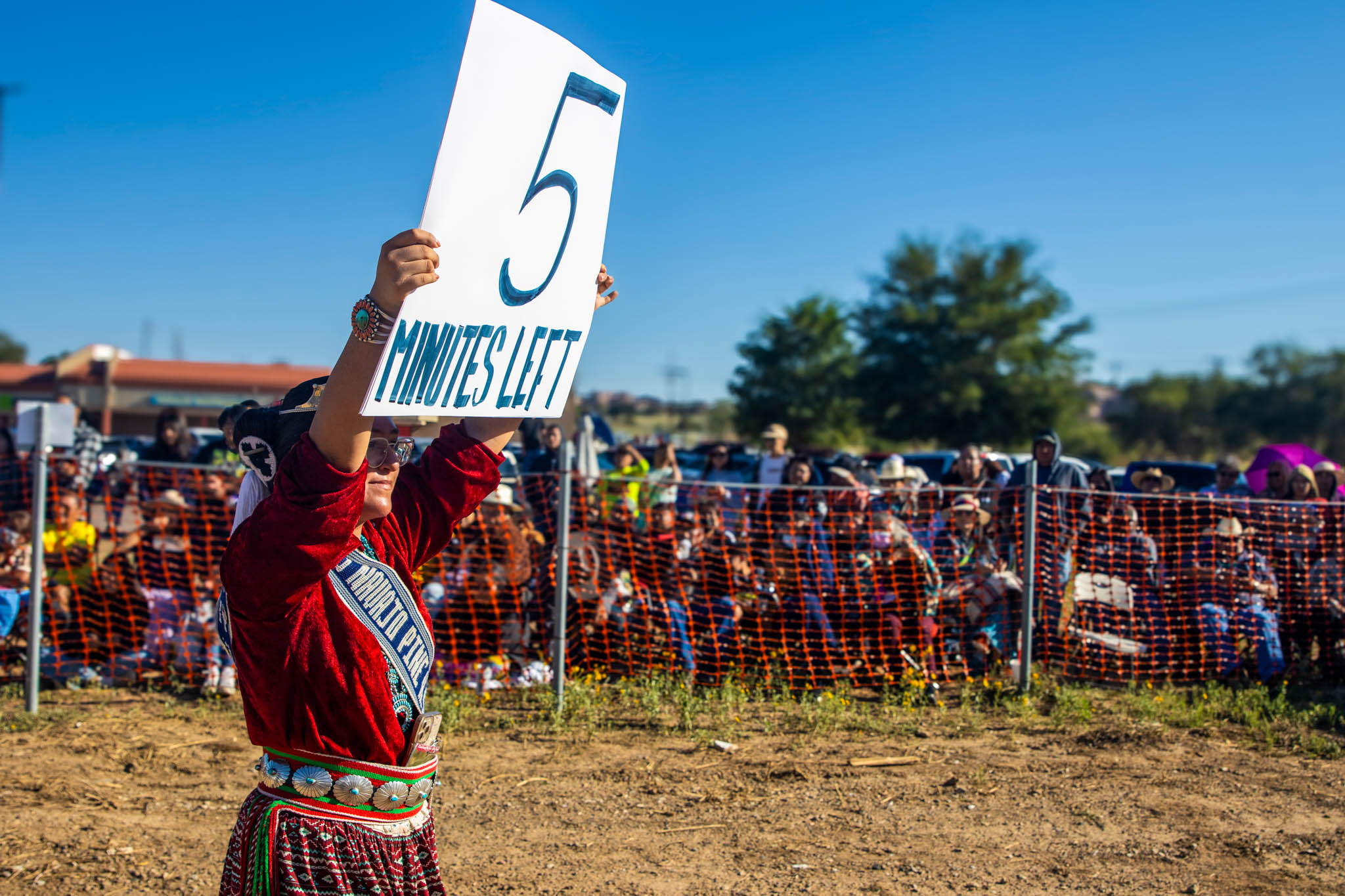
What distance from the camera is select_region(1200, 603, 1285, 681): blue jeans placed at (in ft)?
24.4

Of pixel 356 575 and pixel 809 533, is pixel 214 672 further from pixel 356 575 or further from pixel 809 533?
pixel 356 575

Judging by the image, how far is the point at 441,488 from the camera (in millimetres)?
2414

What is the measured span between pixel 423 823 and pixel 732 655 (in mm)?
5251

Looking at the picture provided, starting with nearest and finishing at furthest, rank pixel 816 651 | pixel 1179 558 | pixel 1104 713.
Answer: pixel 1104 713 < pixel 816 651 < pixel 1179 558

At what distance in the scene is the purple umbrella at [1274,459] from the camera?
908 cm

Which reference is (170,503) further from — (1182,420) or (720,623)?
(1182,420)

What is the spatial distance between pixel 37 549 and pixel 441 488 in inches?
195

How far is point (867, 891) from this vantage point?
410 centimetres

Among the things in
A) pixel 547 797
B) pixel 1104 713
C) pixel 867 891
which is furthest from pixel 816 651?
pixel 867 891

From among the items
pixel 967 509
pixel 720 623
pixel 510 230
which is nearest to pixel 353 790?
pixel 510 230

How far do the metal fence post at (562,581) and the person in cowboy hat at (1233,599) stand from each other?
15.7 ft

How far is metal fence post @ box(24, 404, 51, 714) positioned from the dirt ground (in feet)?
0.89

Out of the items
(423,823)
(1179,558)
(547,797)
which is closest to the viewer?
(423,823)

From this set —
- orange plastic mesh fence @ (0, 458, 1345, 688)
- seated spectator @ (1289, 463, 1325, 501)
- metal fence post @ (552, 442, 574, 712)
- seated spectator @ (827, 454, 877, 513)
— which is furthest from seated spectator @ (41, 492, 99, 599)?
seated spectator @ (1289, 463, 1325, 501)
